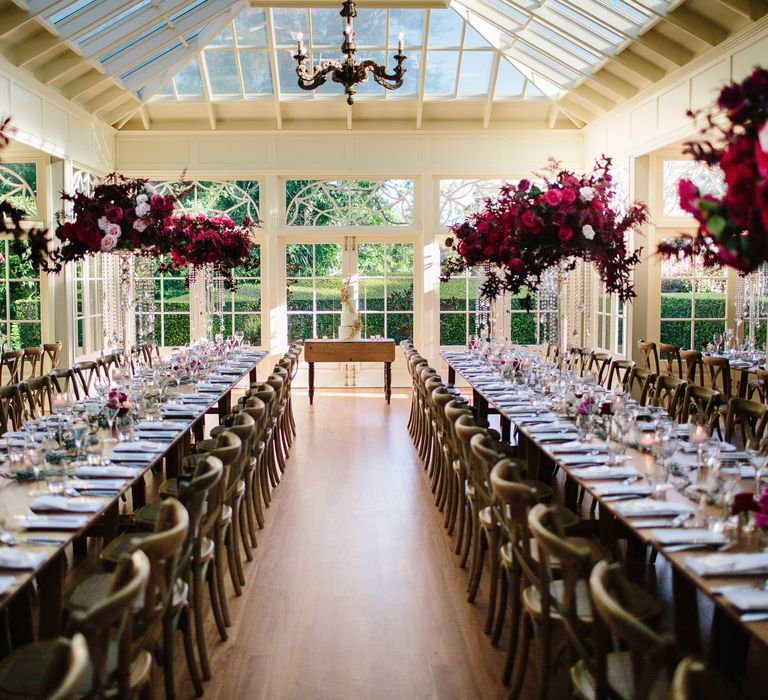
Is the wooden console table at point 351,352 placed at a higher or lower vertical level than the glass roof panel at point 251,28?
lower

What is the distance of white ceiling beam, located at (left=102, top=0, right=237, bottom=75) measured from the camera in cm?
1033

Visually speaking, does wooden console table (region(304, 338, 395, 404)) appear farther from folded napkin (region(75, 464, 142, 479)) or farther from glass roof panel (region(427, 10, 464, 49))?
folded napkin (region(75, 464, 142, 479))

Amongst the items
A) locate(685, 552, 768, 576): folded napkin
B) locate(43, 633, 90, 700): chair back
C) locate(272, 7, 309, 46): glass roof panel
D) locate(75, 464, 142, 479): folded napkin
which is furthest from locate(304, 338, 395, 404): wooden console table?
locate(43, 633, 90, 700): chair back

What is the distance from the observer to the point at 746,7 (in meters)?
7.49

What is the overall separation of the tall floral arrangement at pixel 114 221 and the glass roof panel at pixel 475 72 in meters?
6.61

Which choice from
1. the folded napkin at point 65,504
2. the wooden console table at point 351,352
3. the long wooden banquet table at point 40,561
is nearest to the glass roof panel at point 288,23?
the wooden console table at point 351,352

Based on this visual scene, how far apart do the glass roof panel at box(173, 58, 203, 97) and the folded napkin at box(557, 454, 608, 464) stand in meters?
9.34

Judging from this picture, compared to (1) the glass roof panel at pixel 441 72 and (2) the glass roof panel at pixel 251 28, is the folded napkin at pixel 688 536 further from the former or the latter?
(1) the glass roof panel at pixel 441 72

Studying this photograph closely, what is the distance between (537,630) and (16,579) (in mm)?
1905

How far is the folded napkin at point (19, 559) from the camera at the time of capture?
9.50ft

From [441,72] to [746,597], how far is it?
35.1 feet

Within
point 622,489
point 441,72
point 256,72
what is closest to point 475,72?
point 441,72

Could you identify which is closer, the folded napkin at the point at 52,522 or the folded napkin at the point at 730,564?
the folded napkin at the point at 730,564

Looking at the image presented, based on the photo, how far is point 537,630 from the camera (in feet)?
11.2
